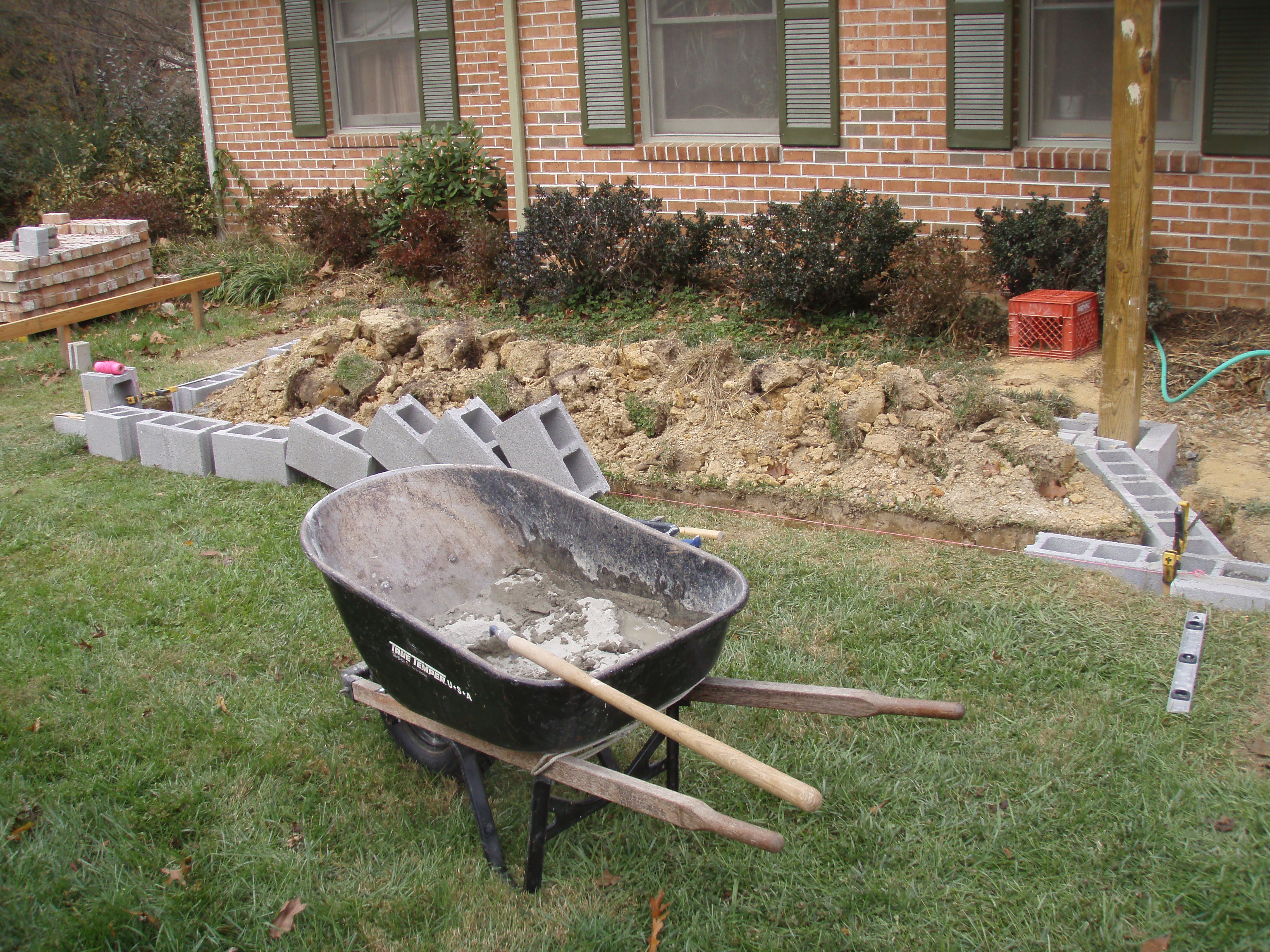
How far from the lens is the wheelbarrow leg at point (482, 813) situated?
10.5 feet

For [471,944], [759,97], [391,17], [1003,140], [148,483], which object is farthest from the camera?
[391,17]

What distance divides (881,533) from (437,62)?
26.1 ft

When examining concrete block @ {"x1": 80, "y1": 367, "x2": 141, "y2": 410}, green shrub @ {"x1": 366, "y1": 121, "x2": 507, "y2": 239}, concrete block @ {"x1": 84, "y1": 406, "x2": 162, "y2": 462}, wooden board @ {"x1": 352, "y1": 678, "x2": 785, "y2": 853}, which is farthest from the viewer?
green shrub @ {"x1": 366, "y1": 121, "x2": 507, "y2": 239}

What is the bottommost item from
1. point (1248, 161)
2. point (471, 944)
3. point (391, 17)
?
point (471, 944)

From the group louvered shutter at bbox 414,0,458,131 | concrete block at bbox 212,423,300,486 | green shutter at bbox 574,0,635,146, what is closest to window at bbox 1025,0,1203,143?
green shutter at bbox 574,0,635,146

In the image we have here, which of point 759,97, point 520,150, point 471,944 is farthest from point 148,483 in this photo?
point 759,97

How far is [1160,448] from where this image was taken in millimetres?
5699

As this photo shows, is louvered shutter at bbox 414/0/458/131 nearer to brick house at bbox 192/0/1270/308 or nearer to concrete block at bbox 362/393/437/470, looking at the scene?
brick house at bbox 192/0/1270/308

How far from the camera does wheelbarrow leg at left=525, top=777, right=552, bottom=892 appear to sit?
304cm

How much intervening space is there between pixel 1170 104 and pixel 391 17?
7803 mm

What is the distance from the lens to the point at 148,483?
21.3 ft

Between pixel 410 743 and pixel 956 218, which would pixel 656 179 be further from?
pixel 410 743

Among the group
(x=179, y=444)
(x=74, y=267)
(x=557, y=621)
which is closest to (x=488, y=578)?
(x=557, y=621)

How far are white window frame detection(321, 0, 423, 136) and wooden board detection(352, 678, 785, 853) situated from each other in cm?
961
